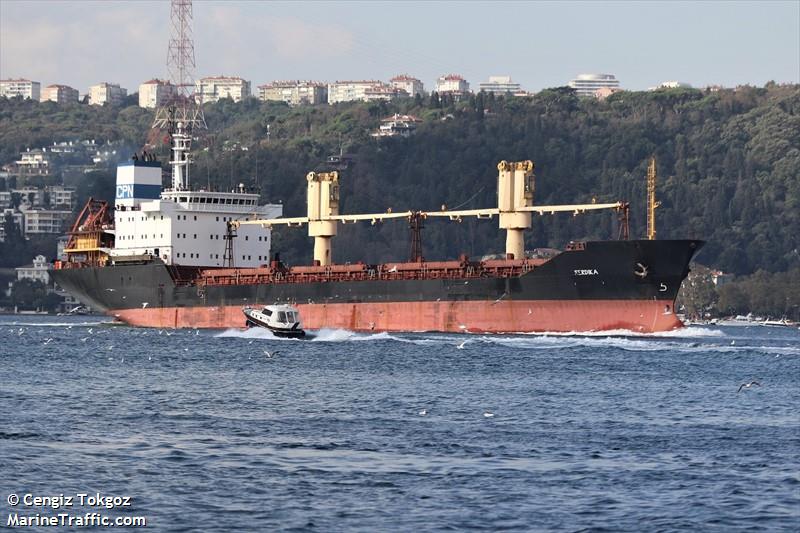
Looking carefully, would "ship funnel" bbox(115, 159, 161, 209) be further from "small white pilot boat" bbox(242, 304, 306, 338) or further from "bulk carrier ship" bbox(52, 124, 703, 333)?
"small white pilot boat" bbox(242, 304, 306, 338)

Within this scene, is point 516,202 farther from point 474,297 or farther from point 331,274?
point 331,274

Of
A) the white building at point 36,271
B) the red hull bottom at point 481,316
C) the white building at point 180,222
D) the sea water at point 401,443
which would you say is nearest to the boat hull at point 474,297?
the red hull bottom at point 481,316

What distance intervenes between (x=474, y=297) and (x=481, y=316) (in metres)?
0.94

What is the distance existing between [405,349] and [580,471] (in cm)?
3130

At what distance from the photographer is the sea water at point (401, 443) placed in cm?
2639

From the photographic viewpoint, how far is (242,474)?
29.1 m

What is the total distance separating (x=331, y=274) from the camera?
258 ft

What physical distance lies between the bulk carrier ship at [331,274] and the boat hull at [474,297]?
5cm

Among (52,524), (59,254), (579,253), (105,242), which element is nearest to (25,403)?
(52,524)

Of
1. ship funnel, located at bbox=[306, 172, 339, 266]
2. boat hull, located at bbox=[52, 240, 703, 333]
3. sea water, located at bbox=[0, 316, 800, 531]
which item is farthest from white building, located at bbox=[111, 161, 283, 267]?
sea water, located at bbox=[0, 316, 800, 531]

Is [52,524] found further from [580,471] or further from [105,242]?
[105,242]

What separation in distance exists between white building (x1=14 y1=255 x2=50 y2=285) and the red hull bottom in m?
106

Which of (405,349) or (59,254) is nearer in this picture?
(405,349)

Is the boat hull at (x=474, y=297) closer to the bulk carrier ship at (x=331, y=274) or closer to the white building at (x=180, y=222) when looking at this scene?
the bulk carrier ship at (x=331, y=274)
